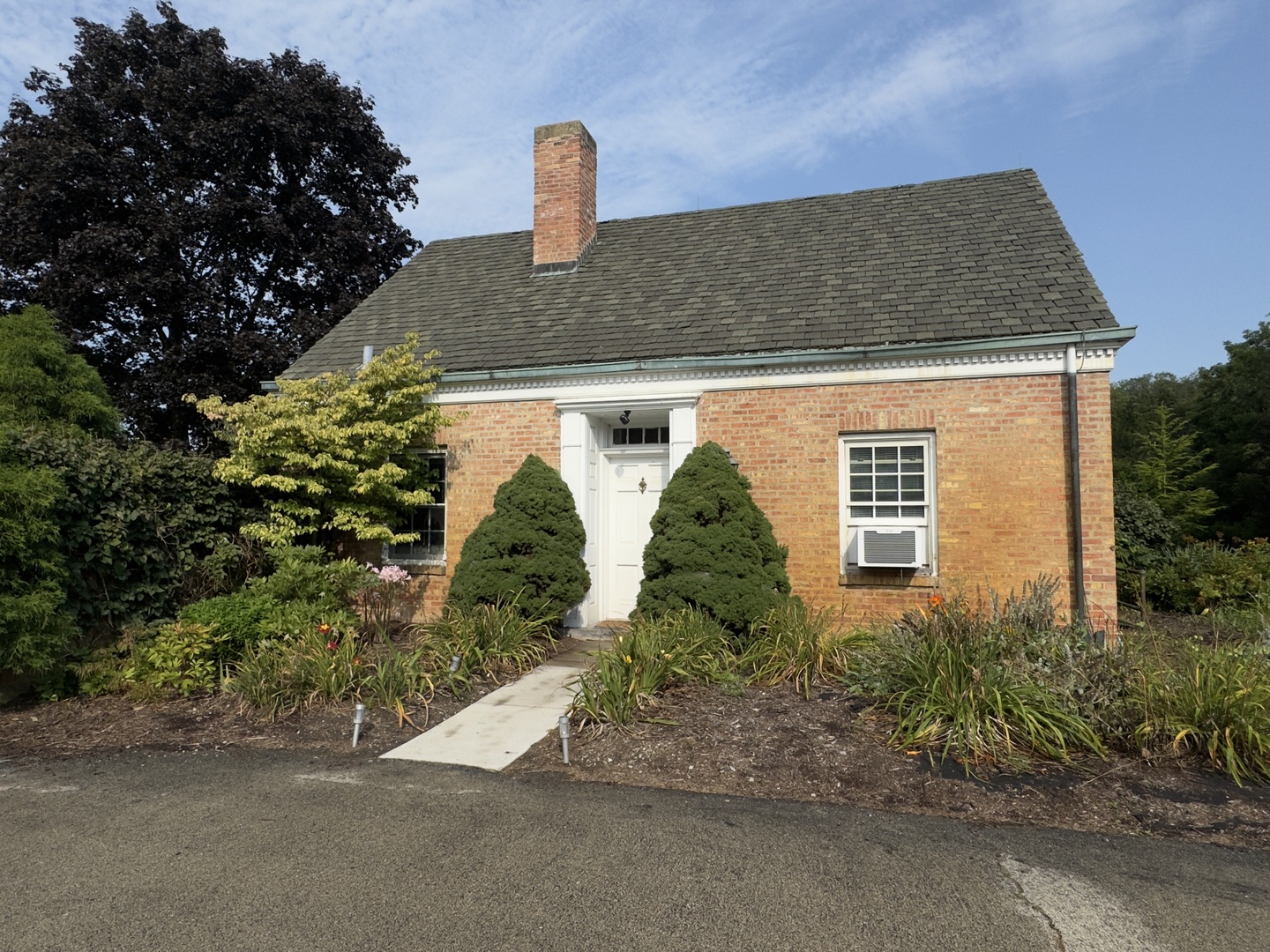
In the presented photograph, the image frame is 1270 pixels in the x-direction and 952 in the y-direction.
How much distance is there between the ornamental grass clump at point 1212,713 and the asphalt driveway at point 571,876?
111cm

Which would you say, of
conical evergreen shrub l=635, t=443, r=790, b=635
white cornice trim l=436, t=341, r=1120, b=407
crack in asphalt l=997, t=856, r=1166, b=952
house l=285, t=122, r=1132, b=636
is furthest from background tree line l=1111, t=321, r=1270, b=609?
crack in asphalt l=997, t=856, r=1166, b=952

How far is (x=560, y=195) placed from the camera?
39.8ft

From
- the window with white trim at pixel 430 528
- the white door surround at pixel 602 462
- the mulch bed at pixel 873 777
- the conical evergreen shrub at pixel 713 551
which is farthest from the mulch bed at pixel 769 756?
the window with white trim at pixel 430 528

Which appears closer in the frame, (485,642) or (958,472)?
(485,642)

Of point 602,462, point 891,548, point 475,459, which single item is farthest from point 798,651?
point 475,459

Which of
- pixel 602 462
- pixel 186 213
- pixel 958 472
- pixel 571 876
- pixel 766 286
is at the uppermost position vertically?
pixel 186 213

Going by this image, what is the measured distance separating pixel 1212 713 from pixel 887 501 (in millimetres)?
4105

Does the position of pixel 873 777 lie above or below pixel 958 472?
below

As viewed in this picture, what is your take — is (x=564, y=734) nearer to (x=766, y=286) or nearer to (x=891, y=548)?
(x=891, y=548)

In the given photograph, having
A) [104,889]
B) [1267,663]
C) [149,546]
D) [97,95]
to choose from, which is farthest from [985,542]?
[97,95]

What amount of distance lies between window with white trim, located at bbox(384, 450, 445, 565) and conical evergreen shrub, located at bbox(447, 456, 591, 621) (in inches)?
58.9

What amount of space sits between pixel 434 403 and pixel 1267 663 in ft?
29.6

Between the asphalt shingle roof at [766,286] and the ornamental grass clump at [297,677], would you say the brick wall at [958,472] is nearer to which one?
the asphalt shingle roof at [766,286]

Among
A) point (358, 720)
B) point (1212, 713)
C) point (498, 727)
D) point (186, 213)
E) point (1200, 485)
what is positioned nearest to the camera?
point (1212, 713)
